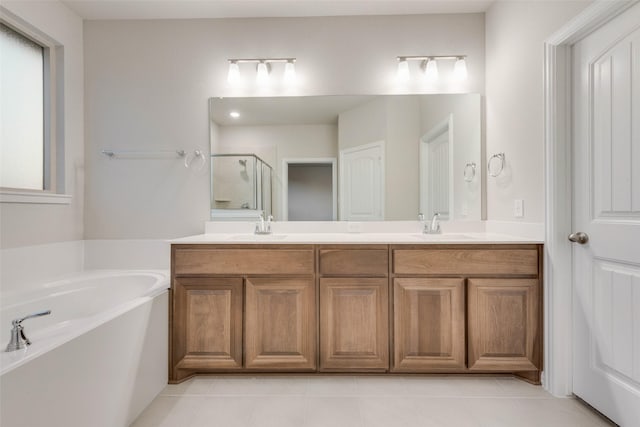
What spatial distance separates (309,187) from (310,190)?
24 mm

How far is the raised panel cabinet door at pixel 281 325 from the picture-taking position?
1955 mm

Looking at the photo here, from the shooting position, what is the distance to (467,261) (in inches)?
76.3

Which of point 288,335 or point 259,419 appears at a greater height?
point 288,335

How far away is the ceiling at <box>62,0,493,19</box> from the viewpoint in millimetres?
2352

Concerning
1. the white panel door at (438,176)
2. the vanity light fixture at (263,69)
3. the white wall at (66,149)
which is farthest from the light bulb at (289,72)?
the white wall at (66,149)

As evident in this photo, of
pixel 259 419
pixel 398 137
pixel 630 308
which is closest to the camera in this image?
pixel 630 308

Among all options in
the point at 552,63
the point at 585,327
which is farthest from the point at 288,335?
the point at 552,63

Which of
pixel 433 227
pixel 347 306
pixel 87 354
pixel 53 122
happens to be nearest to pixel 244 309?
pixel 347 306

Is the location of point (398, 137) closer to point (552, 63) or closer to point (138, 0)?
point (552, 63)

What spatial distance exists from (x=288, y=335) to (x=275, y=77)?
184cm

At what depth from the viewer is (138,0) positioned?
7.60 ft

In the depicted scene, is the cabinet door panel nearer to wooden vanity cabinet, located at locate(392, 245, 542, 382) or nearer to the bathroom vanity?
the bathroom vanity

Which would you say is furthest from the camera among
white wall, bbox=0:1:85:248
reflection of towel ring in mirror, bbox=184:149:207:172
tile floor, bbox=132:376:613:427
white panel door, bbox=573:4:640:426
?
reflection of towel ring in mirror, bbox=184:149:207:172

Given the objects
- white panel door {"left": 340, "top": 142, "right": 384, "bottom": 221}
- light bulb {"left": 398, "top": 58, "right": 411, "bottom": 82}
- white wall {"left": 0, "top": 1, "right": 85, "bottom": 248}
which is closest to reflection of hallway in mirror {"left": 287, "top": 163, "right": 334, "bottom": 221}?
white panel door {"left": 340, "top": 142, "right": 384, "bottom": 221}
